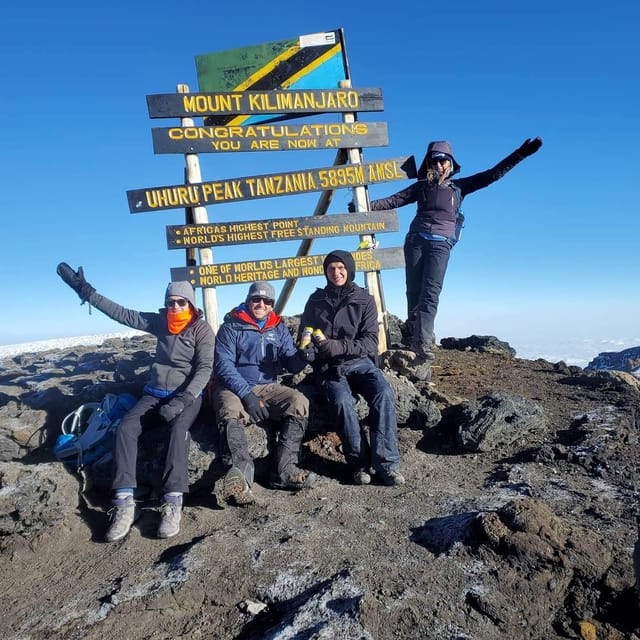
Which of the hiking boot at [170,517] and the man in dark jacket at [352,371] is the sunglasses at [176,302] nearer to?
the man in dark jacket at [352,371]

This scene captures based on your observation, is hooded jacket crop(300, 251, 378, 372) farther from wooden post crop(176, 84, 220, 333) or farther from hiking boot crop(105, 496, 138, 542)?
hiking boot crop(105, 496, 138, 542)

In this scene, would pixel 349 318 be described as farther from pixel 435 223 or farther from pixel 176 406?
pixel 435 223

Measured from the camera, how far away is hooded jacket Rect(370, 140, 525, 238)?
7613mm

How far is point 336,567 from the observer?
3.73 meters

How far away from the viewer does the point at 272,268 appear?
310 inches

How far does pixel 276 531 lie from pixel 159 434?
2.03 metres

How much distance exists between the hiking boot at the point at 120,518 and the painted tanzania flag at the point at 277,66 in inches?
225

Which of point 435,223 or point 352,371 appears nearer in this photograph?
point 352,371

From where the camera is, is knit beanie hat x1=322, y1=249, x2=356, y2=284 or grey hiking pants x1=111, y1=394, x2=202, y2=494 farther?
knit beanie hat x1=322, y1=249, x2=356, y2=284

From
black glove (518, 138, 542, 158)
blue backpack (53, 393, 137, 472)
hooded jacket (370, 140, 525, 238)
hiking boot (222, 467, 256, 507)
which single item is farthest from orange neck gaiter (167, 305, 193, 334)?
black glove (518, 138, 542, 158)

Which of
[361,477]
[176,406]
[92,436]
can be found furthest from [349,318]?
[92,436]

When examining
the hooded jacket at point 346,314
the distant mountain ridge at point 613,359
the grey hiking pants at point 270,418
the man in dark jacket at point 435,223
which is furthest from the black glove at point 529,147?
the distant mountain ridge at point 613,359

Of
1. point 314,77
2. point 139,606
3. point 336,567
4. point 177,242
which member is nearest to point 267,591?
point 336,567

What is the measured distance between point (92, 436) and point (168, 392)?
3.27 feet
